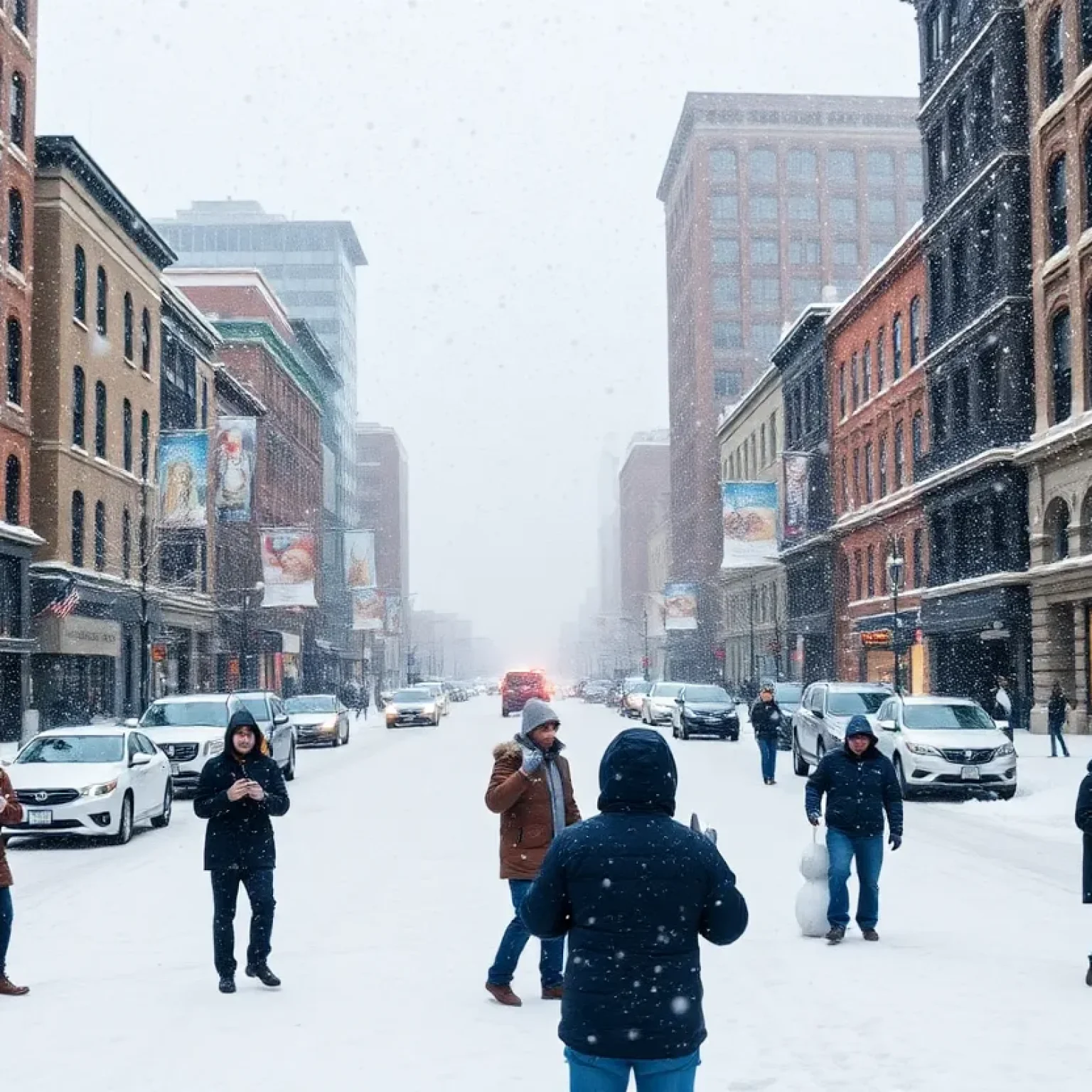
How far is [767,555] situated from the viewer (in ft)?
196

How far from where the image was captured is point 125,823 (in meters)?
18.0

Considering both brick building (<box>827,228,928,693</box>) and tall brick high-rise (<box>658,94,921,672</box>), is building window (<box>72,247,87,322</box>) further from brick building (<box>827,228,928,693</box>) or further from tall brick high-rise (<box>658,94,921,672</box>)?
tall brick high-rise (<box>658,94,921,672</box>)

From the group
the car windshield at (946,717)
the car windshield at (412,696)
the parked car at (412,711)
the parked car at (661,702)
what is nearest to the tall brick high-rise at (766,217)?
the car windshield at (412,696)

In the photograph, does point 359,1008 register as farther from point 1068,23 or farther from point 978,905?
point 1068,23

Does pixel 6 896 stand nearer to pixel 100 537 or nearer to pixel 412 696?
pixel 100 537

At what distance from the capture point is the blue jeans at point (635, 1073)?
168 inches

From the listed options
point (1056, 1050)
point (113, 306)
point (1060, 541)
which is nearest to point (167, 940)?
point (1056, 1050)

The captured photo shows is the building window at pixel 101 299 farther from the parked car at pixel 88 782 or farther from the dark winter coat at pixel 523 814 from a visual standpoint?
the dark winter coat at pixel 523 814

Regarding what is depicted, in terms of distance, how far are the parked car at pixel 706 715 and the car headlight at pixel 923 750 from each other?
2147cm

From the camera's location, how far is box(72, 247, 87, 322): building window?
4738 centimetres

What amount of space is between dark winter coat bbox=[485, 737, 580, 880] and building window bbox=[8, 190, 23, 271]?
3705 cm

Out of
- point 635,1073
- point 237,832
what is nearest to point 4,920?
point 237,832

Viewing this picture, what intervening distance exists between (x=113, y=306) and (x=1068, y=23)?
101ft

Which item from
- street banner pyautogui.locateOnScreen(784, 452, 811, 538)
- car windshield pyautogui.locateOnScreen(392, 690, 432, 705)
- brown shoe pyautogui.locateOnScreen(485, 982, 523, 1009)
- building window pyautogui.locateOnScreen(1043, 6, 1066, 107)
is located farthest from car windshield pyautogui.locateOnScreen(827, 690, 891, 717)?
street banner pyautogui.locateOnScreen(784, 452, 811, 538)
